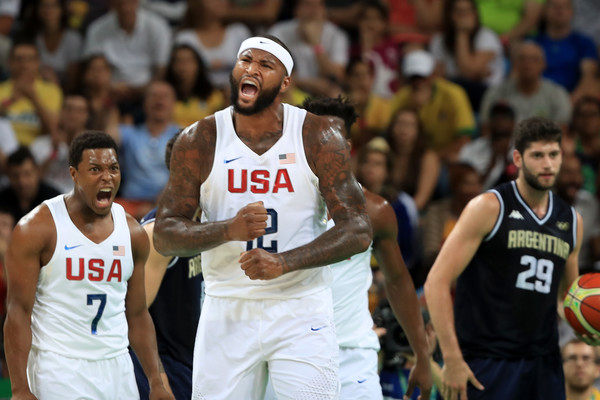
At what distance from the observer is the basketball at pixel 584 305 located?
5.80m

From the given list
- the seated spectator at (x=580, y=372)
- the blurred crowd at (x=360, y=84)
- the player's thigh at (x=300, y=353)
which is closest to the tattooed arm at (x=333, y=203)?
the player's thigh at (x=300, y=353)

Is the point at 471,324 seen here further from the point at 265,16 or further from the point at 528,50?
the point at 265,16

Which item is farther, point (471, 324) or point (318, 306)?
point (471, 324)

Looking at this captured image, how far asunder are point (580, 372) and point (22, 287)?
13.6ft

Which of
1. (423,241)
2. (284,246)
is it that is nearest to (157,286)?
(284,246)

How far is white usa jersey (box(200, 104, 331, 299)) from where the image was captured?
4.41m

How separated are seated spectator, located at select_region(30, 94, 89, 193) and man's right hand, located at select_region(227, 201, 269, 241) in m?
6.10

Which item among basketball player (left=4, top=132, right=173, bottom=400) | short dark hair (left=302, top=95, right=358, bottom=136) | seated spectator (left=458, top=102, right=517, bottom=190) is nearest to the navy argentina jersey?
short dark hair (left=302, top=95, right=358, bottom=136)

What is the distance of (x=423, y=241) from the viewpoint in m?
9.66

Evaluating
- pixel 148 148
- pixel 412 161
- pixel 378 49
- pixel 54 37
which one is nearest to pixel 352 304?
pixel 412 161

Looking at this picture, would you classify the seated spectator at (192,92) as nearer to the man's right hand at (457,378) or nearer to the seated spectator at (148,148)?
the seated spectator at (148,148)

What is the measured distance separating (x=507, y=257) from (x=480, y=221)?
0.28m

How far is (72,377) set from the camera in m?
4.86

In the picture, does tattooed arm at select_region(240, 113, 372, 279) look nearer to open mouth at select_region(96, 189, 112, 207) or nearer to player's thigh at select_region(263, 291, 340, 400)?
player's thigh at select_region(263, 291, 340, 400)
